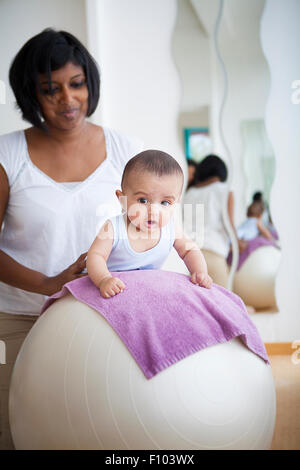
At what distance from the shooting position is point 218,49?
3104 mm

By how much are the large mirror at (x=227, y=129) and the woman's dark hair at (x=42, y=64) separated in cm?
157

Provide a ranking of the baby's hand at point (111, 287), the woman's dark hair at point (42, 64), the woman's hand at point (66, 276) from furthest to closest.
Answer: the woman's dark hair at point (42, 64), the woman's hand at point (66, 276), the baby's hand at point (111, 287)

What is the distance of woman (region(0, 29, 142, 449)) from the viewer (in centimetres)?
153

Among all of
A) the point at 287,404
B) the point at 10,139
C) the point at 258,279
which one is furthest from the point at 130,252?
the point at 258,279

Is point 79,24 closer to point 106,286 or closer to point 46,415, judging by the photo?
point 106,286

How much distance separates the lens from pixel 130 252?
3.95ft

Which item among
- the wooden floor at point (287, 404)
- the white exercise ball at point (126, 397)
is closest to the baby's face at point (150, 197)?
the white exercise ball at point (126, 397)

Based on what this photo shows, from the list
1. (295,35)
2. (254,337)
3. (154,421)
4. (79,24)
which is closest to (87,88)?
(254,337)

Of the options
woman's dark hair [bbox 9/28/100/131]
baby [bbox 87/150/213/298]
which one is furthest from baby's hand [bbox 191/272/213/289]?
woman's dark hair [bbox 9/28/100/131]

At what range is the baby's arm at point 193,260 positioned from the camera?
3.85ft

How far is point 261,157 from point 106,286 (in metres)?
2.28

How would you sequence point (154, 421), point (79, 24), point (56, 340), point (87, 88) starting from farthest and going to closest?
point (79, 24)
point (87, 88)
point (56, 340)
point (154, 421)

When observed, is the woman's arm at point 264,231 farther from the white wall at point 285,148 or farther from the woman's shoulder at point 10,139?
the woman's shoulder at point 10,139

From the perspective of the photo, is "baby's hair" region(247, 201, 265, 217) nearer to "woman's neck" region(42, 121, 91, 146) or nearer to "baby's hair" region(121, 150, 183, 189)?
"woman's neck" region(42, 121, 91, 146)
